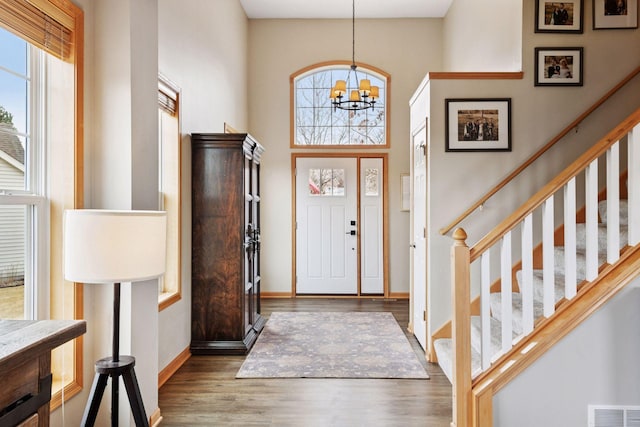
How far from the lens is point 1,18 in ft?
5.52

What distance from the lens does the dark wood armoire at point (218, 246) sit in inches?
150

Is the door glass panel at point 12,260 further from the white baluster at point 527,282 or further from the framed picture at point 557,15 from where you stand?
the framed picture at point 557,15

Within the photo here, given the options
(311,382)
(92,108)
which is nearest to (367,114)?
(311,382)

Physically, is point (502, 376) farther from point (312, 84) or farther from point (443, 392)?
point (312, 84)

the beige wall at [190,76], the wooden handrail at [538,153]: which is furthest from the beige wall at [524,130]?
the beige wall at [190,76]

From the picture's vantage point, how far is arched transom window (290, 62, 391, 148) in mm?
6375

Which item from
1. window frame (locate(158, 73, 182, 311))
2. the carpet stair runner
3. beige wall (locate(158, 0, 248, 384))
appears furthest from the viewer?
window frame (locate(158, 73, 182, 311))

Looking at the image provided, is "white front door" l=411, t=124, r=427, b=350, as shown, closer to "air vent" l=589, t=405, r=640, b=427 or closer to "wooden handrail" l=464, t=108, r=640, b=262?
"wooden handrail" l=464, t=108, r=640, b=262

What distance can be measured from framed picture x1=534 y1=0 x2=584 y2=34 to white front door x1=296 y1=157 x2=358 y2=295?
317 centimetres

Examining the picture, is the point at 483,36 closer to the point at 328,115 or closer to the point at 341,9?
the point at 341,9

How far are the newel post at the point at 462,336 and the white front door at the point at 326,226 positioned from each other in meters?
4.04

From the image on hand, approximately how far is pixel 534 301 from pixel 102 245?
275 cm

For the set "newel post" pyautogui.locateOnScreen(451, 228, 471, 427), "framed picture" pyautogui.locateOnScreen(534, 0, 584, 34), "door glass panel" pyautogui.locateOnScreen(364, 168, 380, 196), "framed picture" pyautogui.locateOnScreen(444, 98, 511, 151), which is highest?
"framed picture" pyautogui.locateOnScreen(534, 0, 584, 34)

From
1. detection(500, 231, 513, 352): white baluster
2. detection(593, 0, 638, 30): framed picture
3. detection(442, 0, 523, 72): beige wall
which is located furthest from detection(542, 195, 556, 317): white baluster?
detection(593, 0, 638, 30): framed picture
